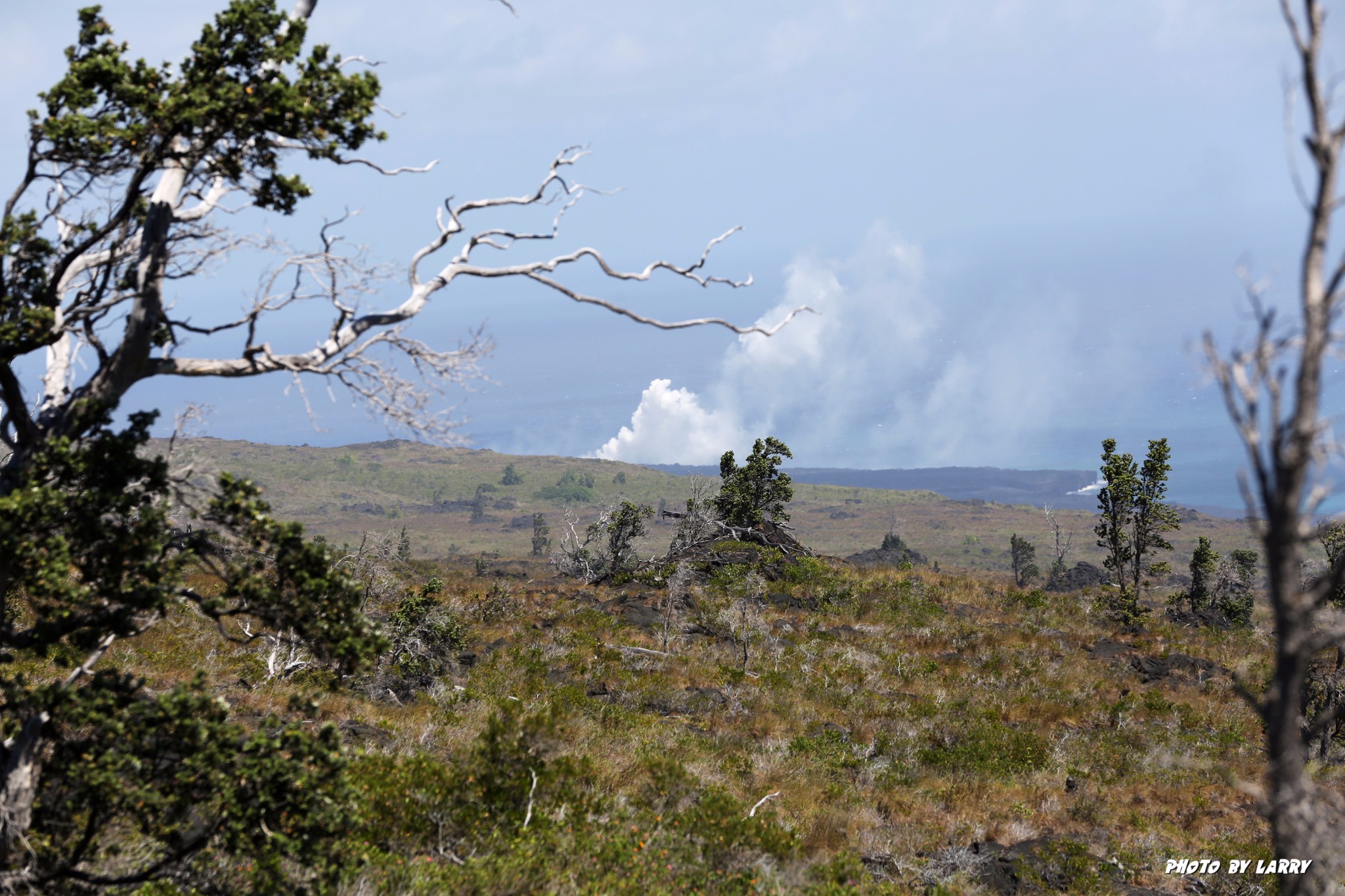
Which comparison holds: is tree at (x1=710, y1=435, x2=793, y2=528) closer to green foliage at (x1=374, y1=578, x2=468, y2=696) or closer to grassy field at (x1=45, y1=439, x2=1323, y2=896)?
grassy field at (x1=45, y1=439, x2=1323, y2=896)

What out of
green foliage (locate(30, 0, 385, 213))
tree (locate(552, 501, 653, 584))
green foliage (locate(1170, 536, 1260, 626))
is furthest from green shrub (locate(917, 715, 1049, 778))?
green foliage (locate(1170, 536, 1260, 626))

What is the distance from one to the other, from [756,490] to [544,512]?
128028mm

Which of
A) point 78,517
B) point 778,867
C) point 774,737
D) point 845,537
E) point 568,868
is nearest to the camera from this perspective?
point 78,517

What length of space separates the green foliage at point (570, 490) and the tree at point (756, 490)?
129m

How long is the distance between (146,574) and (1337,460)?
7411 mm

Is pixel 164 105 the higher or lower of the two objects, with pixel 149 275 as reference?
higher

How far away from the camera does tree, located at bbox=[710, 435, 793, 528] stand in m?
39.1

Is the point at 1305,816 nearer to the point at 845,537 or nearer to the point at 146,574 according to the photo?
the point at 146,574

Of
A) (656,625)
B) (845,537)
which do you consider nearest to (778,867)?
(656,625)

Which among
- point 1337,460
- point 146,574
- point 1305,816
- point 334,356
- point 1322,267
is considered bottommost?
point 1305,816

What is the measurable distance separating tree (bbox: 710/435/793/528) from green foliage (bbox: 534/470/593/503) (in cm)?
12916

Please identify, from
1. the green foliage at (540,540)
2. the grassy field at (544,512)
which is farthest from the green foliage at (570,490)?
the green foliage at (540,540)

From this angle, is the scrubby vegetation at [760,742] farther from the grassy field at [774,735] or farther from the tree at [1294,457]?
the tree at [1294,457]

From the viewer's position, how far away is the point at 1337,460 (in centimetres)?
352
